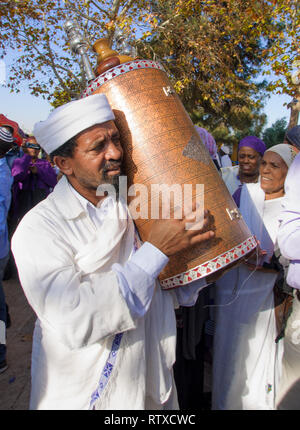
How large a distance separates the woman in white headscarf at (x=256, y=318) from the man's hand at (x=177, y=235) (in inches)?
51.3

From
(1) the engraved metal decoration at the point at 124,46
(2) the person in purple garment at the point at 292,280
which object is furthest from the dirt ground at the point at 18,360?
(1) the engraved metal decoration at the point at 124,46

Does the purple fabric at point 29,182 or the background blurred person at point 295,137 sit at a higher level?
the purple fabric at point 29,182

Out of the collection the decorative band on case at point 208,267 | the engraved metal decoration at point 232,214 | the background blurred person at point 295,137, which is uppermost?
the background blurred person at point 295,137

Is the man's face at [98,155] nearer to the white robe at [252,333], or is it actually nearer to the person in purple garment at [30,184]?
the white robe at [252,333]

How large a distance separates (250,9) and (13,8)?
760 centimetres

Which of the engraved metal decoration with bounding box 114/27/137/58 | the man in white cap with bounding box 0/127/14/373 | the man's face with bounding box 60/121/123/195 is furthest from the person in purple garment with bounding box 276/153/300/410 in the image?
the man in white cap with bounding box 0/127/14/373

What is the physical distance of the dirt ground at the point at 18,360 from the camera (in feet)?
9.25

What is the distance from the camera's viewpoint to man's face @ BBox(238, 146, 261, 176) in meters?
3.32

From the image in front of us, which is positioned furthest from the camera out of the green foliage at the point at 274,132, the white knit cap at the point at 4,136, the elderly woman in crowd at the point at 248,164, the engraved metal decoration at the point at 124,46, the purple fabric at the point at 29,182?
the green foliage at the point at 274,132

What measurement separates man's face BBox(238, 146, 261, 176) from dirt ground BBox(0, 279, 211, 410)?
2189 millimetres

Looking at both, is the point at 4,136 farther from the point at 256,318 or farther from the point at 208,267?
the point at 256,318

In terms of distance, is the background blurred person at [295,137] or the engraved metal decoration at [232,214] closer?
the engraved metal decoration at [232,214]


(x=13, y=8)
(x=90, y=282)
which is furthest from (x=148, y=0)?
(x=90, y=282)

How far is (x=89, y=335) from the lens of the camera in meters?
1.19
